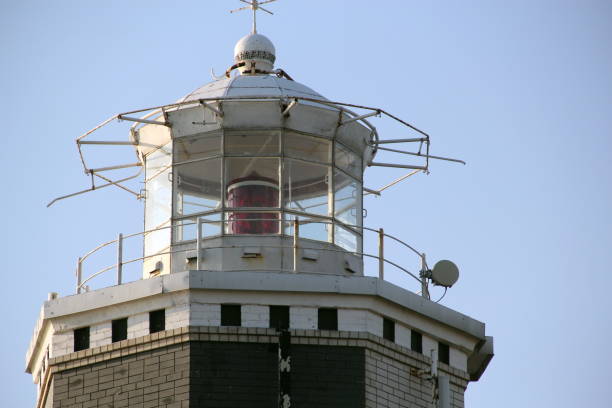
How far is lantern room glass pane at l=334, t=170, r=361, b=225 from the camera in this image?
119 ft

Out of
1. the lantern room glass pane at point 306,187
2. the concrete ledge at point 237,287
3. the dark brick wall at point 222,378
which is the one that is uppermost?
the lantern room glass pane at point 306,187

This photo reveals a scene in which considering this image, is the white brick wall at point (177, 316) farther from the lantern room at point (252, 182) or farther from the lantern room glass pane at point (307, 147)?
the lantern room glass pane at point (307, 147)

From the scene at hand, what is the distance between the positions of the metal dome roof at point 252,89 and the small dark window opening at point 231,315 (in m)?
3.65

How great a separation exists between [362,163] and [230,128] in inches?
94.9

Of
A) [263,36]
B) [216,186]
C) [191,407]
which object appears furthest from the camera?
[263,36]

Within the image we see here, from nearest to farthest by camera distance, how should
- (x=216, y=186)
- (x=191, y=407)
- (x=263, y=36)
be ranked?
(x=191, y=407) < (x=216, y=186) < (x=263, y=36)

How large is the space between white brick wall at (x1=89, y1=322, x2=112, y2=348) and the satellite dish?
16.8 ft

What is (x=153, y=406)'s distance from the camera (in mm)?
33969

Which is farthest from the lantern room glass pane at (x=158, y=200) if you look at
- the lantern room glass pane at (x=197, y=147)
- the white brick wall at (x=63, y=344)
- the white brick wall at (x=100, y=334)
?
the white brick wall at (x=63, y=344)

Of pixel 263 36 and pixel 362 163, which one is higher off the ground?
pixel 263 36

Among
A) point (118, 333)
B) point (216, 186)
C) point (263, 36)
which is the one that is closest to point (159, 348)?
point (118, 333)

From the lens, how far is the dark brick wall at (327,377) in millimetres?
34062

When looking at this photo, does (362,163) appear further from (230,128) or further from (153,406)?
(153,406)

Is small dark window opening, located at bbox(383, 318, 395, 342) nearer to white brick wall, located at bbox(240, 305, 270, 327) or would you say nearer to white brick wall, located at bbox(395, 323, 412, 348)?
white brick wall, located at bbox(395, 323, 412, 348)
